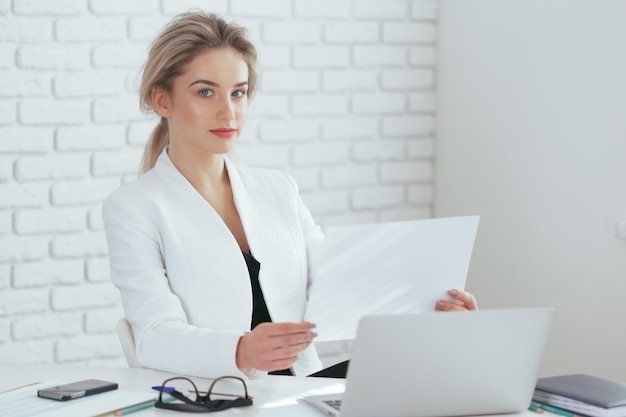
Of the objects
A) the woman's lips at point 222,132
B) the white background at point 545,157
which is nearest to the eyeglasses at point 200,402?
the woman's lips at point 222,132

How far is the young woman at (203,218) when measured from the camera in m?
Answer: 2.19

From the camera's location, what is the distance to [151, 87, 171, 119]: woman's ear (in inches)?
93.7

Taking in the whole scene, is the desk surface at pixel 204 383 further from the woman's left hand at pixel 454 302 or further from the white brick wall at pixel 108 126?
the white brick wall at pixel 108 126

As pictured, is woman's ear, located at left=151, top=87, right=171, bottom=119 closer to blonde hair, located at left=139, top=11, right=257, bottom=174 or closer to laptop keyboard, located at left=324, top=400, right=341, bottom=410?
blonde hair, located at left=139, top=11, right=257, bottom=174

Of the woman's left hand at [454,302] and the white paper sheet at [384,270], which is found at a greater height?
the white paper sheet at [384,270]

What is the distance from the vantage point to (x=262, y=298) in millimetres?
2369

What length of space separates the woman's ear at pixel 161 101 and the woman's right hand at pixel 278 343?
77cm

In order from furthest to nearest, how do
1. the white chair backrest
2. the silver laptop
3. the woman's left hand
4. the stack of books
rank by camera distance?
the white chair backrest → the woman's left hand → the stack of books → the silver laptop

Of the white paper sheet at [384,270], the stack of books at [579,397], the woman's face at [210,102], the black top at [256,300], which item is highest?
the woman's face at [210,102]

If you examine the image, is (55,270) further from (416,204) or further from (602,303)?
(602,303)

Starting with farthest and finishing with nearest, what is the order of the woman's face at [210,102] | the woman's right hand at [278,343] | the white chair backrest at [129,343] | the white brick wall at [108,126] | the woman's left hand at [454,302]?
the white brick wall at [108,126]
the woman's face at [210,102]
the white chair backrest at [129,343]
the woman's left hand at [454,302]
the woman's right hand at [278,343]

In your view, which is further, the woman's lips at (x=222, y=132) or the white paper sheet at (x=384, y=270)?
the woman's lips at (x=222, y=132)

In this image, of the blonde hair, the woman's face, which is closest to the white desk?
the woman's face

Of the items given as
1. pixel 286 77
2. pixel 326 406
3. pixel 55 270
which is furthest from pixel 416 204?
pixel 326 406
